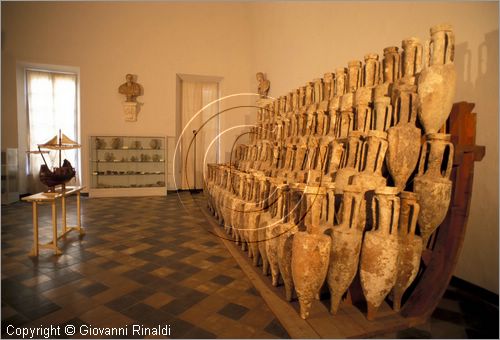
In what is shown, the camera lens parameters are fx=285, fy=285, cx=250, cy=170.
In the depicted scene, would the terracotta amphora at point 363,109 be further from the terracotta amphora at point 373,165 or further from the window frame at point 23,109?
the window frame at point 23,109

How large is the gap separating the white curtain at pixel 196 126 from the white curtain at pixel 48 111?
310cm

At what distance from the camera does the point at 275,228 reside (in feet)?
7.59

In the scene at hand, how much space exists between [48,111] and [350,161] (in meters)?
8.78

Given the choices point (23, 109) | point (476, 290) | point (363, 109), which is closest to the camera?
point (363, 109)

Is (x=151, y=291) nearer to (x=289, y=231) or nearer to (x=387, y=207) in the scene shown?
(x=289, y=231)

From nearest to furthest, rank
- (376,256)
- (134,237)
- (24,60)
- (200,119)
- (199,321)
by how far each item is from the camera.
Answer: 1. (376,256)
2. (199,321)
3. (134,237)
4. (24,60)
5. (200,119)

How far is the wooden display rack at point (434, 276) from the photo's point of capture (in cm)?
200

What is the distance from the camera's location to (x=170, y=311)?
7.19 feet

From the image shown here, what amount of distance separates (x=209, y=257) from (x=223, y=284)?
751 mm

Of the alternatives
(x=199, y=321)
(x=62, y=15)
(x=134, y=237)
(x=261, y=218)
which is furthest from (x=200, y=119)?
(x=199, y=321)

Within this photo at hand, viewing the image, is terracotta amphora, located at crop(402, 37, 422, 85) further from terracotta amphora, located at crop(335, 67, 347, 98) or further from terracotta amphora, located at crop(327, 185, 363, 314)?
terracotta amphora, located at crop(327, 185, 363, 314)

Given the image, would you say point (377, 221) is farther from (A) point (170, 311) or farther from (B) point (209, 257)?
(B) point (209, 257)

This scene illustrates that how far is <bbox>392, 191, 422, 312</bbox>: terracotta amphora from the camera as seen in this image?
6.30ft

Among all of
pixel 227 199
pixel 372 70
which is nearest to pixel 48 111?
pixel 227 199
